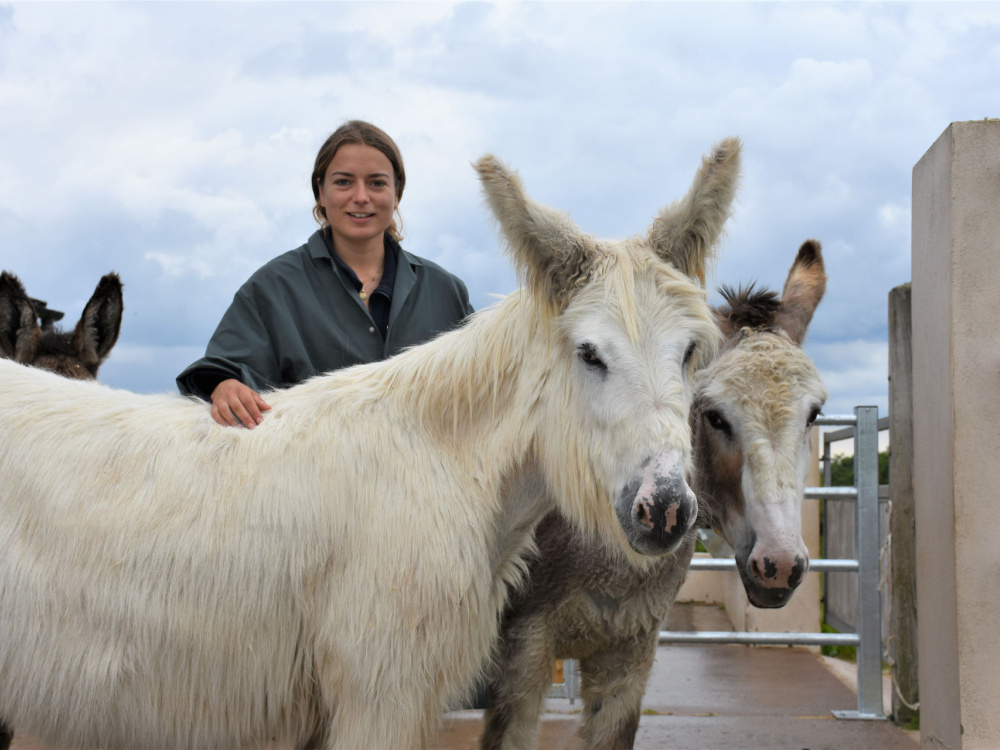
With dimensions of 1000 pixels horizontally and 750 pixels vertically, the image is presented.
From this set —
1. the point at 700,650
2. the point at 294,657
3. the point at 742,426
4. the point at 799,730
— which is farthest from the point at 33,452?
the point at 700,650

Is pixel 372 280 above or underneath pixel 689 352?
above

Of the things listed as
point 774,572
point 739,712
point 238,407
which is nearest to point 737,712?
point 739,712

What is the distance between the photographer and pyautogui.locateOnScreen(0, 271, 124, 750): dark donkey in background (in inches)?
193

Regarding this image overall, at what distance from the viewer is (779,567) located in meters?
2.74

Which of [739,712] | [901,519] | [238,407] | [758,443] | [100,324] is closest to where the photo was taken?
[238,407]

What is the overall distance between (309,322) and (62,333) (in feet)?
8.40

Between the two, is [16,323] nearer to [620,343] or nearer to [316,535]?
[316,535]

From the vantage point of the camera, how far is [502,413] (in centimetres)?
259

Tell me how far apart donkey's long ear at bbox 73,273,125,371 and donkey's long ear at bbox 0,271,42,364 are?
25 centimetres

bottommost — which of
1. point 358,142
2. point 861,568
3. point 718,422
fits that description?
point 861,568

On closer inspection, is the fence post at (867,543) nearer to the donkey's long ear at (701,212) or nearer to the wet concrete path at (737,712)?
the wet concrete path at (737,712)

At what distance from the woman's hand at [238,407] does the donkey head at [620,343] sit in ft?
3.09

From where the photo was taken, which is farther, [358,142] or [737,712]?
[737,712]

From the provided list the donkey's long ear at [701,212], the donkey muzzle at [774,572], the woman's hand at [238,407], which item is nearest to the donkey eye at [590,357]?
the donkey's long ear at [701,212]
